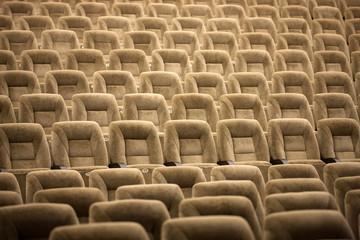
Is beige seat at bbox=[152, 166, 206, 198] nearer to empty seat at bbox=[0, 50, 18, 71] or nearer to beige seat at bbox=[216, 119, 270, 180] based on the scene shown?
beige seat at bbox=[216, 119, 270, 180]

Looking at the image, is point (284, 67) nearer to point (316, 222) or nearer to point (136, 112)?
point (136, 112)

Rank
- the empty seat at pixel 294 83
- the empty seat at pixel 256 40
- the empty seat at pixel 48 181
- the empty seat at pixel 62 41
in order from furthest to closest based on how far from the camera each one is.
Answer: the empty seat at pixel 256 40 < the empty seat at pixel 62 41 < the empty seat at pixel 294 83 < the empty seat at pixel 48 181

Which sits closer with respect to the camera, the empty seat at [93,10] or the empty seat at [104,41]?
the empty seat at [104,41]

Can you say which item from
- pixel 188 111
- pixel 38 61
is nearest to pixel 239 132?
pixel 188 111

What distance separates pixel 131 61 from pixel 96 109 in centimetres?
25

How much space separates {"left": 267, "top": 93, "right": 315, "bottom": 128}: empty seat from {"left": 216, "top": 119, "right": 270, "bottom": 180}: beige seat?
0.12m

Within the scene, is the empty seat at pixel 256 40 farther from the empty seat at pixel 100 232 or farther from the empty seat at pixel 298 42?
the empty seat at pixel 100 232

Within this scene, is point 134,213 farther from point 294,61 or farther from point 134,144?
point 294,61

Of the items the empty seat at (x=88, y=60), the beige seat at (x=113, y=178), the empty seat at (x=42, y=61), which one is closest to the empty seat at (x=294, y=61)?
the empty seat at (x=88, y=60)

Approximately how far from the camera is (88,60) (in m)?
1.25

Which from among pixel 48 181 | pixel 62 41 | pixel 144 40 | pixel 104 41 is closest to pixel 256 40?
Result: pixel 144 40

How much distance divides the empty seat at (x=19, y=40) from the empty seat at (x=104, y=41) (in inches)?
5.7

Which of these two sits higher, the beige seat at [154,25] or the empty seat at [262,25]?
the beige seat at [154,25]

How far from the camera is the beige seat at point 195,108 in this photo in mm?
1076
